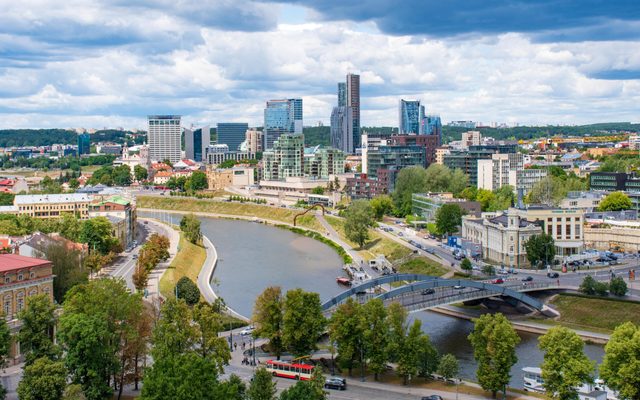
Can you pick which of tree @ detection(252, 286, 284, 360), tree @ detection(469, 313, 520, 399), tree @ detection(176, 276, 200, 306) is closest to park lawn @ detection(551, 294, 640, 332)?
tree @ detection(469, 313, 520, 399)

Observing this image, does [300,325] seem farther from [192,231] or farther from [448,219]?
[192,231]

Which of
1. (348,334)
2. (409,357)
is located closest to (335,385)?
(348,334)

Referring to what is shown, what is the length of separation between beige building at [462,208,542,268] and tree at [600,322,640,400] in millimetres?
24559

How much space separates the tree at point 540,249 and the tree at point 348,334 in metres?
22.4

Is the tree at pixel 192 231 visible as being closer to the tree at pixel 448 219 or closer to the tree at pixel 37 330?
the tree at pixel 448 219

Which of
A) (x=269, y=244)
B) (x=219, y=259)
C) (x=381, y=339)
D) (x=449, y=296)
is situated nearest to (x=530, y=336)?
→ (x=449, y=296)

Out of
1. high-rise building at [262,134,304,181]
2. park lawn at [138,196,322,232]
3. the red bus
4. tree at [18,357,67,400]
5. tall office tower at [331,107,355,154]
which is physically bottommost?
the red bus

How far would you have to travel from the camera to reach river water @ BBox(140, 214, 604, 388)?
3569cm

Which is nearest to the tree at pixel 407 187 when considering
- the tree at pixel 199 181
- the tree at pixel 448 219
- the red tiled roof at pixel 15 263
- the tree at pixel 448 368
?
the tree at pixel 448 219

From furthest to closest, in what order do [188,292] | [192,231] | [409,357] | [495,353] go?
[192,231], [188,292], [409,357], [495,353]

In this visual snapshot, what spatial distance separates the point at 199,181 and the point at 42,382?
317 feet

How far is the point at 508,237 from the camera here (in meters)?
52.2

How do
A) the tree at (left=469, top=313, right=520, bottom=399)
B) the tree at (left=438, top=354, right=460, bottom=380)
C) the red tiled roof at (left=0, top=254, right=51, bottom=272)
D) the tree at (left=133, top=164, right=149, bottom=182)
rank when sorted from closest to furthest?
1. the tree at (left=469, top=313, right=520, bottom=399)
2. the tree at (left=438, top=354, right=460, bottom=380)
3. the red tiled roof at (left=0, top=254, right=51, bottom=272)
4. the tree at (left=133, top=164, right=149, bottom=182)

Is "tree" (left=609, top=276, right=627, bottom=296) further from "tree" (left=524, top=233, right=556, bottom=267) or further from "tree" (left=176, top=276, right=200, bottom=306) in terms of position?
"tree" (left=176, top=276, right=200, bottom=306)
